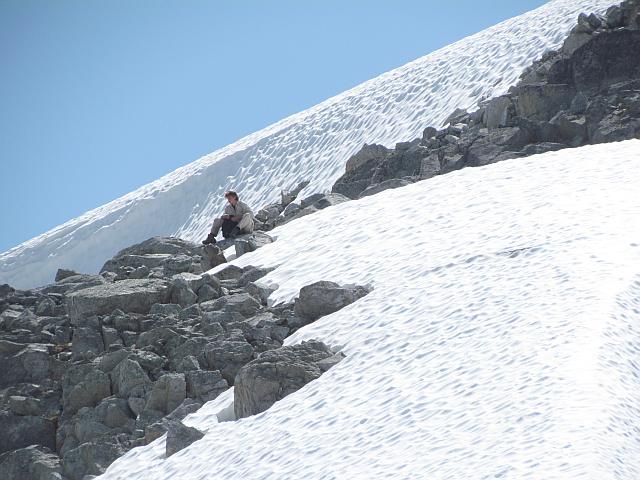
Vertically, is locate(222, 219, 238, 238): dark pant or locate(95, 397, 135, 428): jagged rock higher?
locate(222, 219, 238, 238): dark pant

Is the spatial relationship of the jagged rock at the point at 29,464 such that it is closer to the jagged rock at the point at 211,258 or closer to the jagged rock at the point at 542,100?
the jagged rock at the point at 211,258

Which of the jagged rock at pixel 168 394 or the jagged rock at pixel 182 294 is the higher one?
the jagged rock at pixel 182 294

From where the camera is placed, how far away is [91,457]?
44.6ft

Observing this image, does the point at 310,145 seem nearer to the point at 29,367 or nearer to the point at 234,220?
the point at 234,220

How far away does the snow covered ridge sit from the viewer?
122 feet

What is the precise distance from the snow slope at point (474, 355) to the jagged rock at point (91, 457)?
28 centimetres

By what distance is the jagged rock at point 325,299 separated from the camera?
15227mm

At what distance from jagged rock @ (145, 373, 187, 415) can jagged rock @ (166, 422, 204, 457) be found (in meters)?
1.39

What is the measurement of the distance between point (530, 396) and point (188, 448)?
186 inches

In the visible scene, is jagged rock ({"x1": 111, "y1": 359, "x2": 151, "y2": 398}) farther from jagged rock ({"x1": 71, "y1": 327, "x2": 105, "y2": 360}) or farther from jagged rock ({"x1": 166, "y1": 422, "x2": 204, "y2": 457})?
jagged rock ({"x1": 166, "y1": 422, "x2": 204, "y2": 457})

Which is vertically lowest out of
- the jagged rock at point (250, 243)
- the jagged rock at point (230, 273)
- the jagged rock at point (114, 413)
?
the jagged rock at point (114, 413)

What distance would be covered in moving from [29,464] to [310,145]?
29.3 metres

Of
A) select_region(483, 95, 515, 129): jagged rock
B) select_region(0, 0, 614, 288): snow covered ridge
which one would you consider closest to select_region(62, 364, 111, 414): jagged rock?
select_region(483, 95, 515, 129): jagged rock

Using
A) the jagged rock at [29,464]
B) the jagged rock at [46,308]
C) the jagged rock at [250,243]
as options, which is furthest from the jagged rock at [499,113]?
the jagged rock at [29,464]
